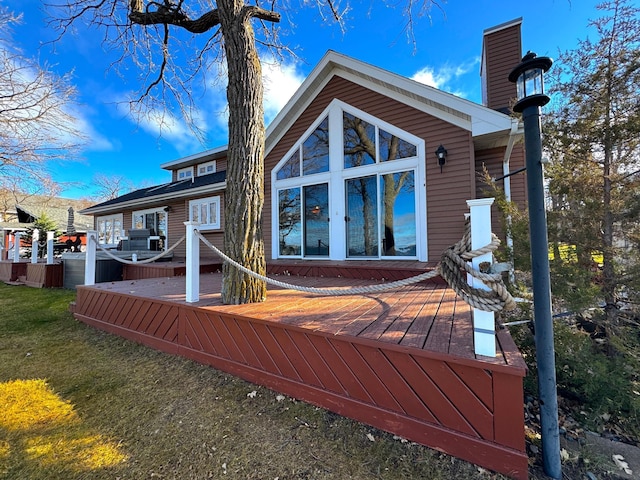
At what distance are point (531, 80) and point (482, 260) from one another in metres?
1.12

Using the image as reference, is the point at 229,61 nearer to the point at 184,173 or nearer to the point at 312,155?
the point at 312,155


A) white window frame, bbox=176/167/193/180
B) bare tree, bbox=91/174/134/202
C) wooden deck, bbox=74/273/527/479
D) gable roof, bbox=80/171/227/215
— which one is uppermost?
bare tree, bbox=91/174/134/202

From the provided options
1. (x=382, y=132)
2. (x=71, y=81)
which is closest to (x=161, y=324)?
(x=382, y=132)

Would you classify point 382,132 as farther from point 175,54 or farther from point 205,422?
point 205,422

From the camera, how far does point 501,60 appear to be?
657 centimetres

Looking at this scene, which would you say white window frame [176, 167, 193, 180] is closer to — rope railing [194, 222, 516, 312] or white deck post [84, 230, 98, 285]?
white deck post [84, 230, 98, 285]

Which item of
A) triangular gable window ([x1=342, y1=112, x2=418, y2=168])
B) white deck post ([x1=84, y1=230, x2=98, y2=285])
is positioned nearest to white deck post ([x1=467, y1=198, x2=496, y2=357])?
triangular gable window ([x1=342, y1=112, x2=418, y2=168])

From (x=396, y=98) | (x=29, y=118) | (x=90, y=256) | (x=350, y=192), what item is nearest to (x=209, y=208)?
(x=90, y=256)

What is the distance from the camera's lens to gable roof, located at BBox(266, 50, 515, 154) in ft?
15.3

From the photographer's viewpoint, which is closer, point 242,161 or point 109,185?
point 242,161

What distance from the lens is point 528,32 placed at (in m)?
6.09

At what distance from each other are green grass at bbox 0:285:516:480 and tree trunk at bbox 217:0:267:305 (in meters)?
0.96

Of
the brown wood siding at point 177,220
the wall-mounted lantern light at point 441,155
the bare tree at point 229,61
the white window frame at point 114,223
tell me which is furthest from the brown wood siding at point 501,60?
the white window frame at point 114,223

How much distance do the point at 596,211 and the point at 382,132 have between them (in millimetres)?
4038
